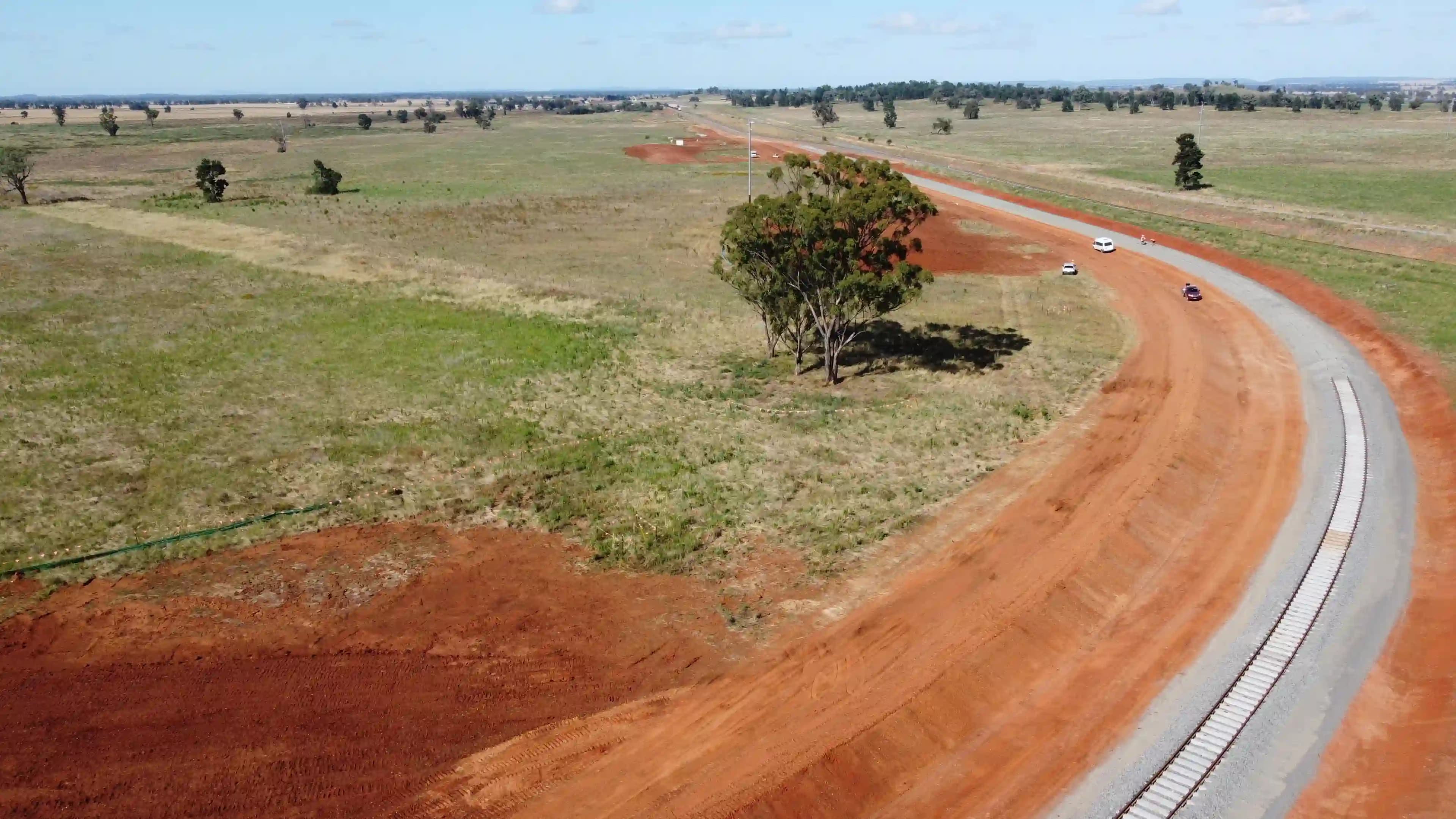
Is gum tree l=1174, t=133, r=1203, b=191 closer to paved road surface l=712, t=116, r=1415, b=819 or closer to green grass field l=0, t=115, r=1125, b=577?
green grass field l=0, t=115, r=1125, b=577

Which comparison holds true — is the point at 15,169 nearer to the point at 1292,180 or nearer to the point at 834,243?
the point at 834,243

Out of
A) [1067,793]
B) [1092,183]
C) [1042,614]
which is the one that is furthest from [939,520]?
[1092,183]

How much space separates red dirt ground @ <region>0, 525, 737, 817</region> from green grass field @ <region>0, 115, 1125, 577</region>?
92.0 inches

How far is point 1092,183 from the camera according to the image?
110 m

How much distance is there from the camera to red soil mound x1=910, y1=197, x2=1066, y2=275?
66.9 m

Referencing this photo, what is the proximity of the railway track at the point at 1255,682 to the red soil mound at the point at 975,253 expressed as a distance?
1492 inches

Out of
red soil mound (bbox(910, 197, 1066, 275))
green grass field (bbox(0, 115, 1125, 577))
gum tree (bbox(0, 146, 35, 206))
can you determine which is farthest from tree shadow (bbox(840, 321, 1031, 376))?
gum tree (bbox(0, 146, 35, 206))

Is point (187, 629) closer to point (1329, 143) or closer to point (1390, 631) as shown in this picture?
point (1390, 631)

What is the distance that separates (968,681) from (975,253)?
187ft

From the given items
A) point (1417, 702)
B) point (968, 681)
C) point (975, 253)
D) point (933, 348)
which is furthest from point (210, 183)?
point (1417, 702)

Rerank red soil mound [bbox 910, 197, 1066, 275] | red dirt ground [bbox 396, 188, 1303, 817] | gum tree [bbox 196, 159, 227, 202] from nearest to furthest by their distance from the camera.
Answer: red dirt ground [bbox 396, 188, 1303, 817], red soil mound [bbox 910, 197, 1066, 275], gum tree [bbox 196, 159, 227, 202]

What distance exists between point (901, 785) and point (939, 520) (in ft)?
37.6

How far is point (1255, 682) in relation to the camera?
2089cm

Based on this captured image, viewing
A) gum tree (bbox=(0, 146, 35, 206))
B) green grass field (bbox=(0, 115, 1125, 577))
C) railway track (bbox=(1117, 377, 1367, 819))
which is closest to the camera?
railway track (bbox=(1117, 377, 1367, 819))
